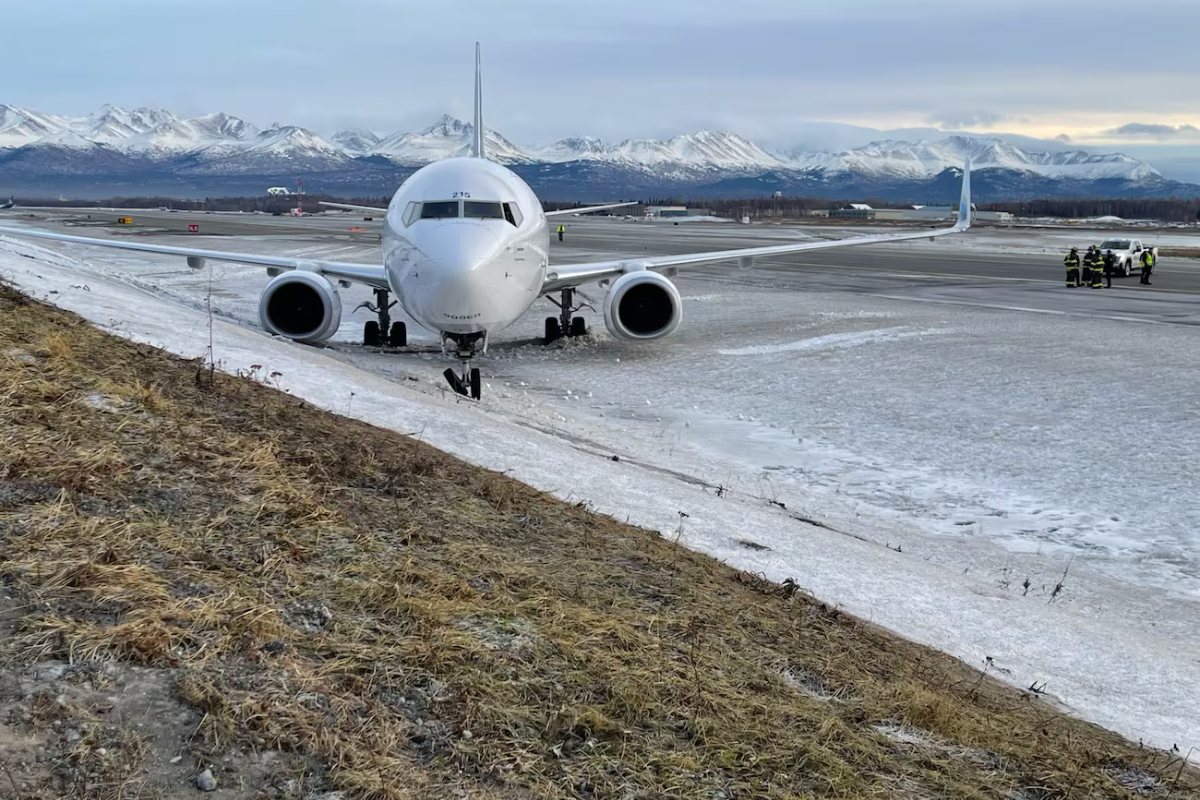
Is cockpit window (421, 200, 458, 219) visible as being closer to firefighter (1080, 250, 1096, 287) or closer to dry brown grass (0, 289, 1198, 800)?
dry brown grass (0, 289, 1198, 800)

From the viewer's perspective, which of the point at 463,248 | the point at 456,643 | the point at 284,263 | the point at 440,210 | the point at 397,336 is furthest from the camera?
the point at 284,263

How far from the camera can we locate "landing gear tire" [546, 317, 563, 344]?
19.5 metres

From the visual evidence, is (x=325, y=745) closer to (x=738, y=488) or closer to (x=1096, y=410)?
(x=738, y=488)

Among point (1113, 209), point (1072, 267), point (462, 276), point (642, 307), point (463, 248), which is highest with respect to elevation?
point (1113, 209)

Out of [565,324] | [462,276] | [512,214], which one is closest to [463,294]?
[462,276]

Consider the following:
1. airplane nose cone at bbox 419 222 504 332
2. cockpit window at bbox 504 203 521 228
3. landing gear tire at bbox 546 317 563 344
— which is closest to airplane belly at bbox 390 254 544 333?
airplane nose cone at bbox 419 222 504 332

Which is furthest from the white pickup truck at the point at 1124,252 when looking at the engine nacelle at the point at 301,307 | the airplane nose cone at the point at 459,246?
the engine nacelle at the point at 301,307

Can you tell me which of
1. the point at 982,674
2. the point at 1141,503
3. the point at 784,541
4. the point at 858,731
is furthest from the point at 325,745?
the point at 1141,503

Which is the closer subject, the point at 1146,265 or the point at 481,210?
the point at 481,210

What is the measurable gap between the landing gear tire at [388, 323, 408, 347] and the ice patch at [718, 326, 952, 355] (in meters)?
6.01

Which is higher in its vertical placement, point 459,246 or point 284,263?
point 459,246

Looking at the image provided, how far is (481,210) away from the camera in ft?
49.2

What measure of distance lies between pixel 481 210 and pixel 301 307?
455 cm

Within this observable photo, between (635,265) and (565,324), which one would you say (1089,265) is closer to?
(635,265)
